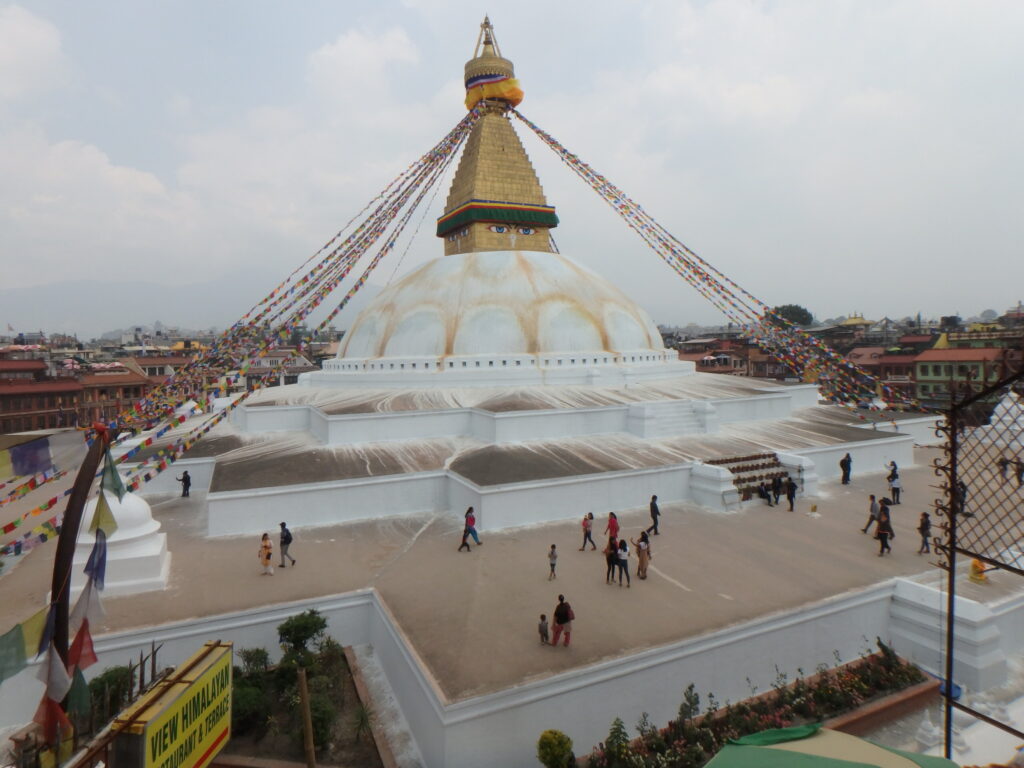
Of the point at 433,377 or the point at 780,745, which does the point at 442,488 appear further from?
the point at 780,745

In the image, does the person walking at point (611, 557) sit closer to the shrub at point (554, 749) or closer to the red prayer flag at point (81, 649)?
the shrub at point (554, 749)

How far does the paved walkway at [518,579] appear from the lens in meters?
4.93

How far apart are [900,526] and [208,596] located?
28.7ft

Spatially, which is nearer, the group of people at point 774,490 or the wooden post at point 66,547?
the wooden post at point 66,547

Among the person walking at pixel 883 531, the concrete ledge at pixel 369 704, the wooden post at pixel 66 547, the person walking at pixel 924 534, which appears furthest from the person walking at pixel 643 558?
the wooden post at pixel 66 547

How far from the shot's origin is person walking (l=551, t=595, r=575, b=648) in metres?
4.70

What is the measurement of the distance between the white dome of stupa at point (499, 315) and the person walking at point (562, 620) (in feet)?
29.0

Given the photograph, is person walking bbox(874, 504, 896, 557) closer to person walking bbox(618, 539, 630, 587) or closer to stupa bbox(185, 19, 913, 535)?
stupa bbox(185, 19, 913, 535)

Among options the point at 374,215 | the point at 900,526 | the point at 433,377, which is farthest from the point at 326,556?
the point at 374,215

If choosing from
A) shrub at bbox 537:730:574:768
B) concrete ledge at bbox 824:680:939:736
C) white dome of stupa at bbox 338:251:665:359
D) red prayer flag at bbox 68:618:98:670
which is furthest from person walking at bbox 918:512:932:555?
red prayer flag at bbox 68:618:98:670

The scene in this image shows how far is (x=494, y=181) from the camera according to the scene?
15.8m

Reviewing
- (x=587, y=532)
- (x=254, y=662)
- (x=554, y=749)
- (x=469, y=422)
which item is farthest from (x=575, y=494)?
(x=254, y=662)

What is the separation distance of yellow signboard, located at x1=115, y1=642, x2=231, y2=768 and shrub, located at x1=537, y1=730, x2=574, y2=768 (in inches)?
82.1

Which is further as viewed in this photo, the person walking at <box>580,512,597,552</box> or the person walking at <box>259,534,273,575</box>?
the person walking at <box>580,512,597,552</box>
